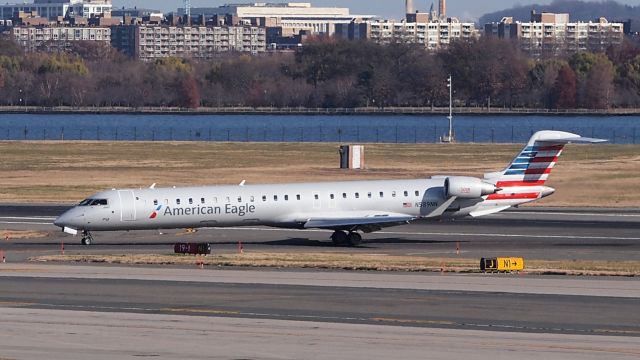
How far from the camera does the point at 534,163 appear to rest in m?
62.2

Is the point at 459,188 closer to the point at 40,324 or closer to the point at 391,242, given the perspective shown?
the point at 391,242

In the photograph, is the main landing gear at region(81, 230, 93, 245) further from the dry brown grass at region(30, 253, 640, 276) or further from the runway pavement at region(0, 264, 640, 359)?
the runway pavement at region(0, 264, 640, 359)

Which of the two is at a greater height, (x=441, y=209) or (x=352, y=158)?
(x=352, y=158)

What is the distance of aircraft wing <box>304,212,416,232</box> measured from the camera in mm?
59812

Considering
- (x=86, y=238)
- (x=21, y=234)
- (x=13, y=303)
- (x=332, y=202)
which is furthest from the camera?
(x=21, y=234)

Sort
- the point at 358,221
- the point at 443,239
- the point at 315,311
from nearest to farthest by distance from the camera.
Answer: the point at 315,311
the point at 358,221
the point at 443,239

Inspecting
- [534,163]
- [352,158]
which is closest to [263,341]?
[534,163]

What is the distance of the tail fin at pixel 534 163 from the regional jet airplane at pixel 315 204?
0.14 ft

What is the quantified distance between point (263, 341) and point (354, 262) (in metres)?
17.6

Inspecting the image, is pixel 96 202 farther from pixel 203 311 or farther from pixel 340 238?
pixel 203 311

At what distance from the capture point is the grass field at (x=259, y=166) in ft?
290

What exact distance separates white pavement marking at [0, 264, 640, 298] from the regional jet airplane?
7.22 meters

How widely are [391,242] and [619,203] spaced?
22806 millimetres

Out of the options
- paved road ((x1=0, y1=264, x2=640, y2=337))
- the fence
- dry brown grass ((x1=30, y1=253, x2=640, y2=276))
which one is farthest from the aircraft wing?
the fence
